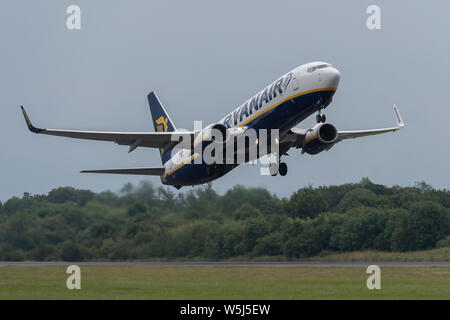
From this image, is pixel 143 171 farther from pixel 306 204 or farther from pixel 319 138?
pixel 306 204

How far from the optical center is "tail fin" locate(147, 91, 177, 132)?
5239cm

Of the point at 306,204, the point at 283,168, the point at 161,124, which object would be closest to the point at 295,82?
the point at 283,168

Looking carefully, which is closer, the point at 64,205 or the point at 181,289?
the point at 181,289

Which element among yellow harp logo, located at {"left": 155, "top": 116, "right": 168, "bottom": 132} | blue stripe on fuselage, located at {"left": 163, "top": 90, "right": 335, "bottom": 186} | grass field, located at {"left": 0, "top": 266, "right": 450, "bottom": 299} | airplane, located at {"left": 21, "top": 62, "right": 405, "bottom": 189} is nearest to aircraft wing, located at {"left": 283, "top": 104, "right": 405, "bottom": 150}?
airplane, located at {"left": 21, "top": 62, "right": 405, "bottom": 189}

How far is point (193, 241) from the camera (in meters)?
51.3

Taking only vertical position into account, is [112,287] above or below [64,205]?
below

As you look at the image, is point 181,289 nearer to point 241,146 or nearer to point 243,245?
point 241,146

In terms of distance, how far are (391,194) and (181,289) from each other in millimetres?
43175

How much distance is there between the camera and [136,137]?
4134 centimetres

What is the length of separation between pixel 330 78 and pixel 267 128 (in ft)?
15.6

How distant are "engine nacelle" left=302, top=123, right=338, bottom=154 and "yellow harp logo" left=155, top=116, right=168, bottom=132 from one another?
1350 cm

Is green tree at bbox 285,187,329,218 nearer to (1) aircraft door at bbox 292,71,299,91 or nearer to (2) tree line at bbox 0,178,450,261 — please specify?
(2) tree line at bbox 0,178,450,261

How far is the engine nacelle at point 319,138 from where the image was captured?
4062 cm
